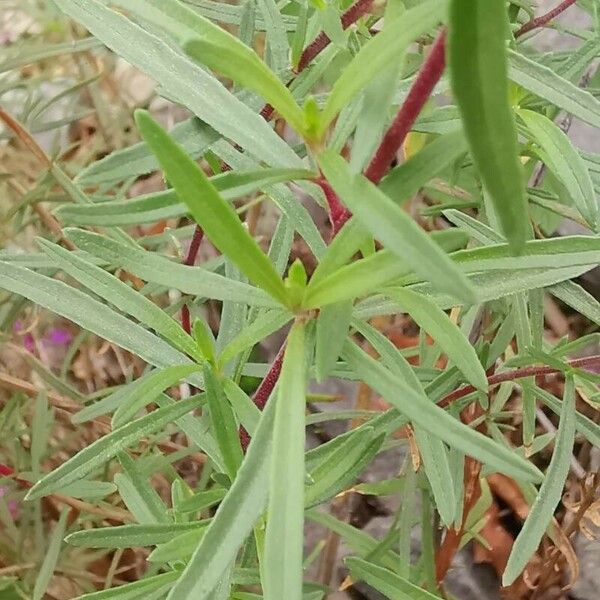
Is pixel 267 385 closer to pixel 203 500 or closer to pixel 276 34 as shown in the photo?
pixel 203 500

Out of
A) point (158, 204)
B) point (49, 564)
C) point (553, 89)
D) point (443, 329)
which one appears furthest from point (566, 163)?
point (49, 564)

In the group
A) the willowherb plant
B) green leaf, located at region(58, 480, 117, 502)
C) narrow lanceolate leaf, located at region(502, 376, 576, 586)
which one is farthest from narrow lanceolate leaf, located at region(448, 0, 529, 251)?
green leaf, located at region(58, 480, 117, 502)

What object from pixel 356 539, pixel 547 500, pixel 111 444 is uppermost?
pixel 111 444

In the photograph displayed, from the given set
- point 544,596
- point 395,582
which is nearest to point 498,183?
point 395,582

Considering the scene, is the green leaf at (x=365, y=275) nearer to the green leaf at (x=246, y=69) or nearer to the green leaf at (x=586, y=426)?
the green leaf at (x=246, y=69)

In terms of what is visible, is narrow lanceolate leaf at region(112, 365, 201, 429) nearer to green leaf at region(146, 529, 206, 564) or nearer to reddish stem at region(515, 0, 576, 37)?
green leaf at region(146, 529, 206, 564)
